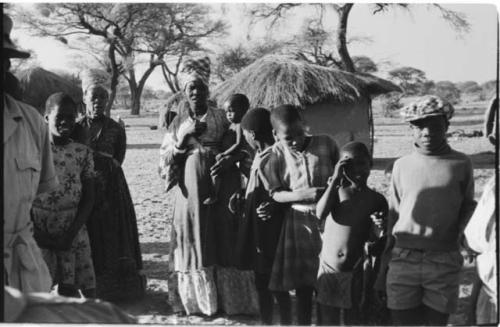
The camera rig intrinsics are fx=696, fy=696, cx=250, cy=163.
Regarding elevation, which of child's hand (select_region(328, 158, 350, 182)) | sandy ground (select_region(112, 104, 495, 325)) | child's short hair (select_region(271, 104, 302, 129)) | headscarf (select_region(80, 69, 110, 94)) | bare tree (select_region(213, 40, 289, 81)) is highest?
bare tree (select_region(213, 40, 289, 81))

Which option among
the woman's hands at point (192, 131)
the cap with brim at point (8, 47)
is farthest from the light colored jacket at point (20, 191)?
the woman's hands at point (192, 131)

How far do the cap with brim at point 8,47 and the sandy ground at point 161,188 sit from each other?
208cm

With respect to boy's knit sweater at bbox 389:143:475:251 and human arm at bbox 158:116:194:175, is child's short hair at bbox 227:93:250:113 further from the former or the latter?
boy's knit sweater at bbox 389:143:475:251

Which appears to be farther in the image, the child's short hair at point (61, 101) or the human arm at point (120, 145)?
the human arm at point (120, 145)

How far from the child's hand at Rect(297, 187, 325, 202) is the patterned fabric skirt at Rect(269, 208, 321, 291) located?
120 mm

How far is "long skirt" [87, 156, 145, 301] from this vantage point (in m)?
4.82

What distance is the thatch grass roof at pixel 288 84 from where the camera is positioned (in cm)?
939

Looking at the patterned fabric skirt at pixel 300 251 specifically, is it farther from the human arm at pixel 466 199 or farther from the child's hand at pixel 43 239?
the child's hand at pixel 43 239

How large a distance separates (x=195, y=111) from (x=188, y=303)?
124cm

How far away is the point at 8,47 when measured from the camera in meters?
2.92

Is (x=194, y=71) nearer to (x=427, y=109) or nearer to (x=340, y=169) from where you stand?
(x=340, y=169)

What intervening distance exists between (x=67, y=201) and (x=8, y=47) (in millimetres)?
1228

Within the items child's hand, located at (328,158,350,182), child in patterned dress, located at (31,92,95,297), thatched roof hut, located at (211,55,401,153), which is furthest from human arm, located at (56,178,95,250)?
thatched roof hut, located at (211,55,401,153)

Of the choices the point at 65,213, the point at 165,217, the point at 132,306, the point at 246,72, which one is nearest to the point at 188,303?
the point at 132,306
